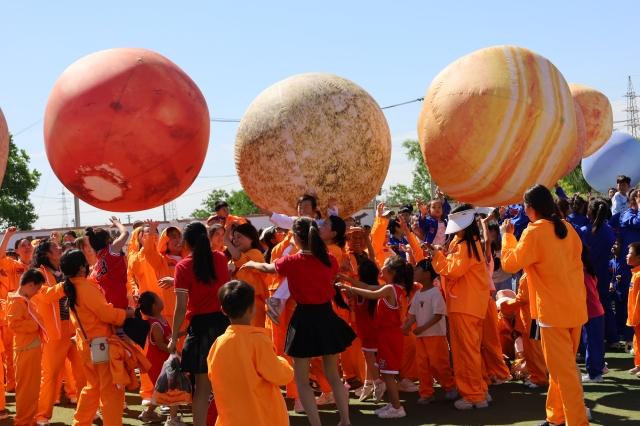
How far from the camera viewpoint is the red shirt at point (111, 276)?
7430mm

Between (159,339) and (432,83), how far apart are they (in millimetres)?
3225

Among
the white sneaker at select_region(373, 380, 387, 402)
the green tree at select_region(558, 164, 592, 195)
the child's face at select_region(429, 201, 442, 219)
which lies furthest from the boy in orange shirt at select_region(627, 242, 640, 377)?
the green tree at select_region(558, 164, 592, 195)

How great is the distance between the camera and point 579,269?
19.3 ft

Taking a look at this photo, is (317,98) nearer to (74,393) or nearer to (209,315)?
(209,315)

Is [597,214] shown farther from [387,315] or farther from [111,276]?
[111,276]

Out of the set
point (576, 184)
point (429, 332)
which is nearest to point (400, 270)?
point (429, 332)

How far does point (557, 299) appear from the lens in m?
5.74

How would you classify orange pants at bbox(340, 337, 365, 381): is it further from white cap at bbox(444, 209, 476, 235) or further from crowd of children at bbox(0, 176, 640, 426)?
white cap at bbox(444, 209, 476, 235)

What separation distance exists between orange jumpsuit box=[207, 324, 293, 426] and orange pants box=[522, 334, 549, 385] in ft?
13.0

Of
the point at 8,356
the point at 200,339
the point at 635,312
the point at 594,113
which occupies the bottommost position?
the point at 8,356

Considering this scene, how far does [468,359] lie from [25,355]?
389 centimetres

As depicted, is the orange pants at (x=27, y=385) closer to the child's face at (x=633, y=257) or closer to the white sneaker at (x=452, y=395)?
the white sneaker at (x=452, y=395)

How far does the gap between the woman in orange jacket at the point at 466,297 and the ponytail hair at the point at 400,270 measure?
40 centimetres

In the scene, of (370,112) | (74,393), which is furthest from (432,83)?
(74,393)
